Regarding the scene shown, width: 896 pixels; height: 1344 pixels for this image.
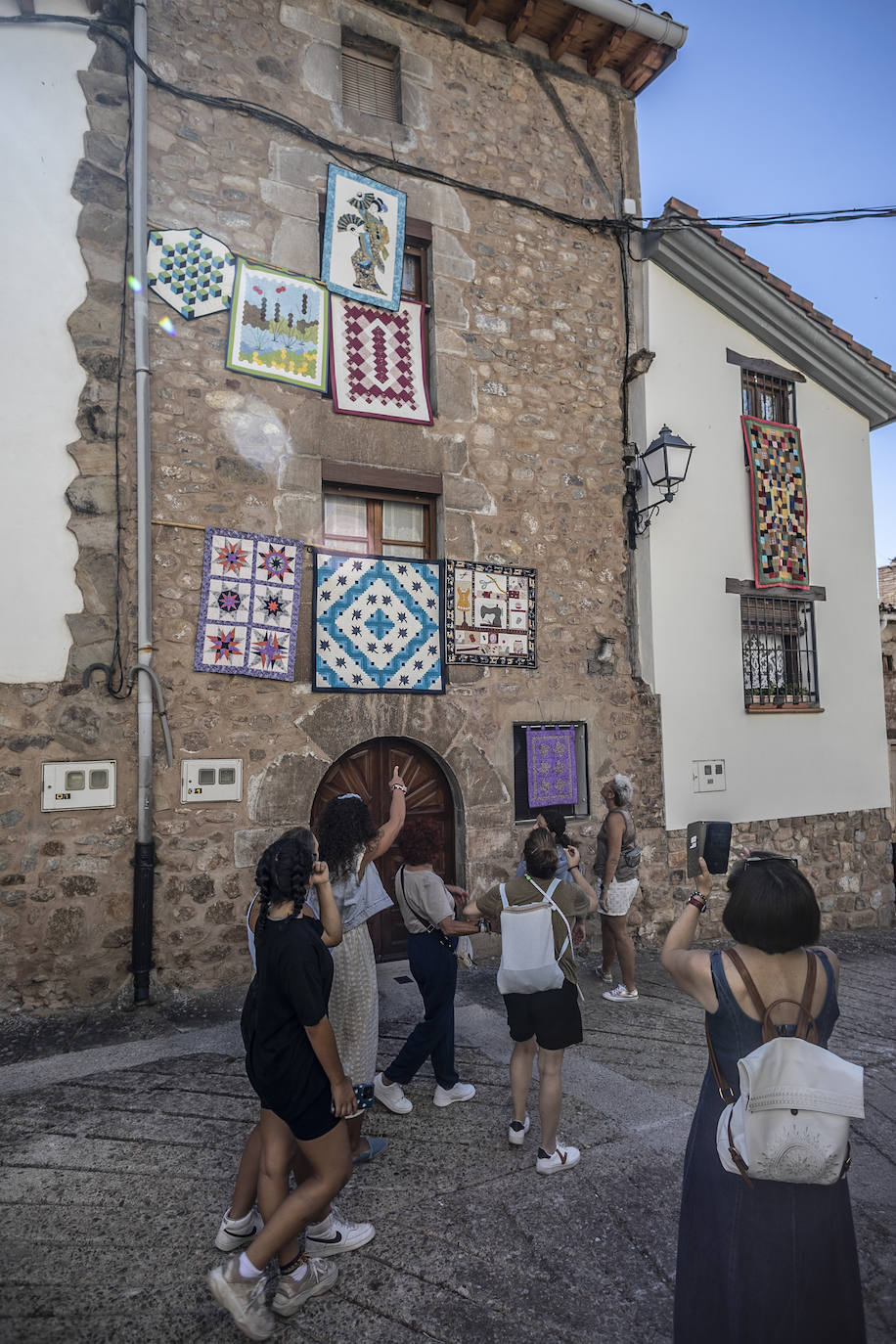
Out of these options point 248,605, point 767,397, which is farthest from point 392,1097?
point 767,397

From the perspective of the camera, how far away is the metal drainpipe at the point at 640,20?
726 centimetres

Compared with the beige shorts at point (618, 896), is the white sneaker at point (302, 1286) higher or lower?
lower

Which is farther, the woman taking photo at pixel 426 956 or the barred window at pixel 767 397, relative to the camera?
the barred window at pixel 767 397

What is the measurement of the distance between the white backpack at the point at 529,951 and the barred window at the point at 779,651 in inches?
225

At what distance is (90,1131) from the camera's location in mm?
3621

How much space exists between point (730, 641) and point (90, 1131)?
6929 mm

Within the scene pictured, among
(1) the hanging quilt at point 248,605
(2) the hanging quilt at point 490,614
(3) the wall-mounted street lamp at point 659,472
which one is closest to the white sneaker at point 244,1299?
(1) the hanging quilt at point 248,605

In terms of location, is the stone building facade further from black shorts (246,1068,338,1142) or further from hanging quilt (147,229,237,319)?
black shorts (246,1068,338,1142)

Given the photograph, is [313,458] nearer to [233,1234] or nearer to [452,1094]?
[452,1094]

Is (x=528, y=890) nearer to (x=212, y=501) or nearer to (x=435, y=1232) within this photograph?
(x=435, y=1232)

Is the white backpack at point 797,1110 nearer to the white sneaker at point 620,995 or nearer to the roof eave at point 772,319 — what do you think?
the white sneaker at point 620,995

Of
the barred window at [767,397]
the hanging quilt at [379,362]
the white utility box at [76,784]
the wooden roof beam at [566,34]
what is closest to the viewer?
the white utility box at [76,784]

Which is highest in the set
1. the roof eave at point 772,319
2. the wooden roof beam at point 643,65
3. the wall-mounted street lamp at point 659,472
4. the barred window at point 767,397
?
the wooden roof beam at point 643,65

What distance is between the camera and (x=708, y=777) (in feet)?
26.1
